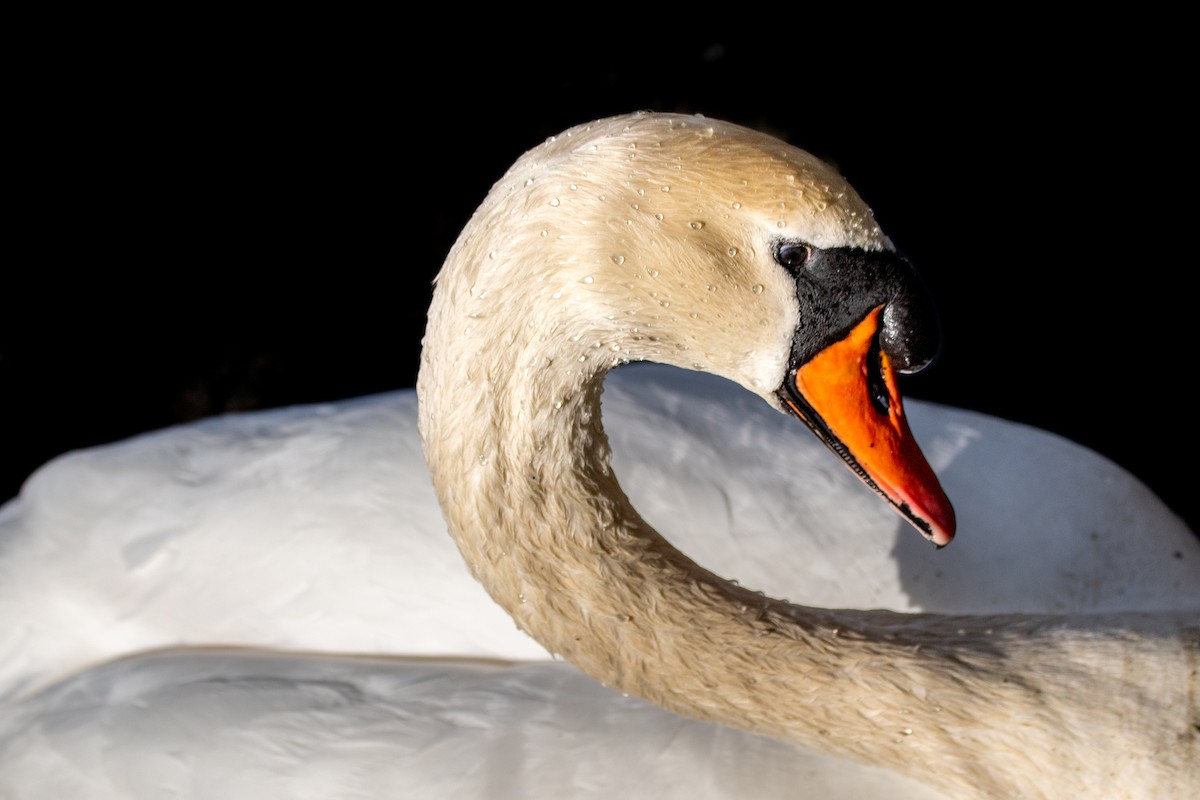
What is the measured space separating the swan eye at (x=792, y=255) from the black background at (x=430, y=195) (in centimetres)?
273

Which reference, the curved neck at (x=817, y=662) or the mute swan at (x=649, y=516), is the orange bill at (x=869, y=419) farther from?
the curved neck at (x=817, y=662)

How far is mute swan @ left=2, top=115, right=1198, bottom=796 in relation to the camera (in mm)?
1499

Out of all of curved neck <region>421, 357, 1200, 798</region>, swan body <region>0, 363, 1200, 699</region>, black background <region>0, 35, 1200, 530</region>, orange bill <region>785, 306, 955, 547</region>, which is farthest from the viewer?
black background <region>0, 35, 1200, 530</region>

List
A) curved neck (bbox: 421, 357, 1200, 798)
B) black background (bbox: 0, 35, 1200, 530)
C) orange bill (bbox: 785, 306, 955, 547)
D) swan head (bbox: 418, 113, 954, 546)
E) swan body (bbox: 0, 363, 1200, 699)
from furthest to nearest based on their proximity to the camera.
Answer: black background (bbox: 0, 35, 1200, 530), swan body (bbox: 0, 363, 1200, 699), curved neck (bbox: 421, 357, 1200, 798), orange bill (bbox: 785, 306, 955, 547), swan head (bbox: 418, 113, 954, 546)

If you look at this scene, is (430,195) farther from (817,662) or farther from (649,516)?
(817,662)

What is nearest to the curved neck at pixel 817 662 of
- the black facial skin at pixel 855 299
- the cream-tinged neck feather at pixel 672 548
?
the cream-tinged neck feather at pixel 672 548

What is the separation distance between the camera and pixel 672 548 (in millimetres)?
1877

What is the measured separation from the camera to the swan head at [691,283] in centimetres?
149

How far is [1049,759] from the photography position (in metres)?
1.86

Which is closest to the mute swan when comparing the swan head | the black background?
the swan head

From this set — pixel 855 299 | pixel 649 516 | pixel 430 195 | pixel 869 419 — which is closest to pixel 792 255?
pixel 855 299

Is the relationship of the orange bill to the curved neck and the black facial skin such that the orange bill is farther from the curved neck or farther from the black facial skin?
the curved neck

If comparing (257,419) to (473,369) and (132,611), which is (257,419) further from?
(473,369)

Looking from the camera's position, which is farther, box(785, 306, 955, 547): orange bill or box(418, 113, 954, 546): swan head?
box(785, 306, 955, 547): orange bill
